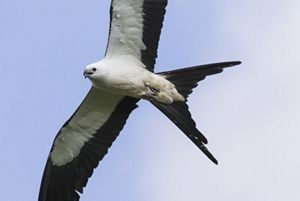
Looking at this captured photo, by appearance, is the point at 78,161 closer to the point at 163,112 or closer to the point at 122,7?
the point at 163,112

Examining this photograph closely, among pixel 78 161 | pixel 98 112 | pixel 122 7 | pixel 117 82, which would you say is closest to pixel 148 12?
pixel 122 7

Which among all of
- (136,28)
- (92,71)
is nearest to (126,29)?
(136,28)

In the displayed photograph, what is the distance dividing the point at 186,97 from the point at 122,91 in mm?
1045

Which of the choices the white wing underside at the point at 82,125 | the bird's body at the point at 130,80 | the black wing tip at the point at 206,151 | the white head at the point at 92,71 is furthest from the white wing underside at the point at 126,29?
Result: the black wing tip at the point at 206,151

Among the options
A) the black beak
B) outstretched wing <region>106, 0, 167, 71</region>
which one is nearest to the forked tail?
outstretched wing <region>106, 0, 167, 71</region>

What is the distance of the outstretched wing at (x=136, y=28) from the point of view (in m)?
12.1

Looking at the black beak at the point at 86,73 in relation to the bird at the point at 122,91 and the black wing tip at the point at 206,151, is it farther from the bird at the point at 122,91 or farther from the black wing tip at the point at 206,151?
the black wing tip at the point at 206,151

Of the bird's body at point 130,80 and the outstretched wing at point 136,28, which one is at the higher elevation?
the outstretched wing at point 136,28

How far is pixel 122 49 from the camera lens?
12477 millimetres

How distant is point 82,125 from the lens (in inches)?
523

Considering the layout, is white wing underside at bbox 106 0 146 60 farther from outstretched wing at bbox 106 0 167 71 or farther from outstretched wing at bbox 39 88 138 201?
outstretched wing at bbox 39 88 138 201

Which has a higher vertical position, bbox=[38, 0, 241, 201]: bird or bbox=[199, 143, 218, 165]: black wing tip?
bbox=[38, 0, 241, 201]: bird

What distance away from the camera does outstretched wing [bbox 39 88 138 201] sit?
518 inches

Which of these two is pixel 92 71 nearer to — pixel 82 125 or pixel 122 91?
pixel 122 91
